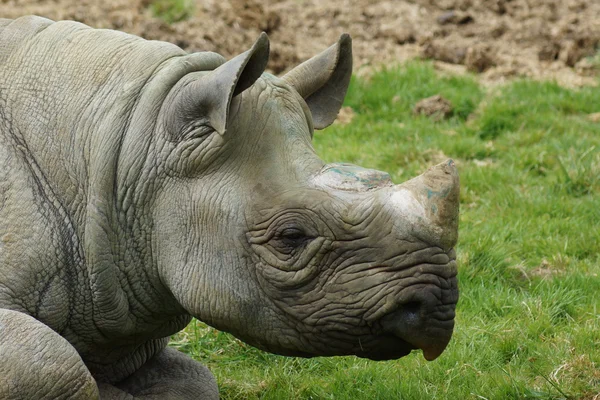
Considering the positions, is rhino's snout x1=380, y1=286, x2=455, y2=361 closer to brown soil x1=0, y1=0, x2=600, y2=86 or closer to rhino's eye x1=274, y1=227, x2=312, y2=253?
rhino's eye x1=274, y1=227, x2=312, y2=253

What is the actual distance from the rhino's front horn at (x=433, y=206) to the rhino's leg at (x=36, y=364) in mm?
1382

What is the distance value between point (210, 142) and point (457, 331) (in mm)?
2457

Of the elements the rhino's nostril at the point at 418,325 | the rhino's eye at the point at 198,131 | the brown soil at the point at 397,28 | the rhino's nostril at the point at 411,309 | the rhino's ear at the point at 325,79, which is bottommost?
the brown soil at the point at 397,28

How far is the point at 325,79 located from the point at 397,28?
680 cm

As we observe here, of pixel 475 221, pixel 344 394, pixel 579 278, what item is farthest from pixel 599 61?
pixel 344 394

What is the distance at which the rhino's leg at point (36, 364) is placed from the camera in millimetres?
4570

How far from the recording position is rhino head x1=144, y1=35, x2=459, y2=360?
4.54 metres

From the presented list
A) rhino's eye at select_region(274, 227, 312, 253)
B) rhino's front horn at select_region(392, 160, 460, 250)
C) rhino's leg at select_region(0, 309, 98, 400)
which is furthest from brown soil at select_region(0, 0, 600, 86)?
rhino's front horn at select_region(392, 160, 460, 250)

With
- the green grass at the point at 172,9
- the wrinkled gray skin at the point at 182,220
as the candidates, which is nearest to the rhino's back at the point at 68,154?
the wrinkled gray skin at the point at 182,220

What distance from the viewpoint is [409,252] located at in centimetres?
452

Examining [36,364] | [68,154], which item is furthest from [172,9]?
[36,364]

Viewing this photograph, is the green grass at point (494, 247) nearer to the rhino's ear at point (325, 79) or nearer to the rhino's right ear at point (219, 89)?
the rhino's ear at point (325, 79)

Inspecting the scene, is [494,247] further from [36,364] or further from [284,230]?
[36,364]

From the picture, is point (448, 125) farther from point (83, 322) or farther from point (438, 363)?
point (83, 322)
